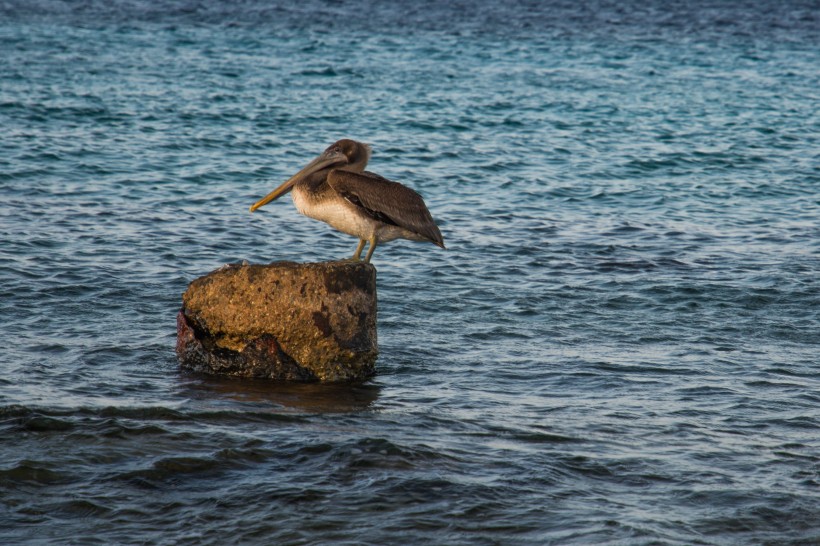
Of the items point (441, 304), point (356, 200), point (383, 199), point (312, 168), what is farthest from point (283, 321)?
point (441, 304)

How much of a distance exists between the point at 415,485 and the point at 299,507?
81cm

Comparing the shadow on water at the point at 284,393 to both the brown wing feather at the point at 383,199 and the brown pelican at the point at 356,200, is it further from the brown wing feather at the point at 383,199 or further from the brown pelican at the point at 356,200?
the brown wing feather at the point at 383,199

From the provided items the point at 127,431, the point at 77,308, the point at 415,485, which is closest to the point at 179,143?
the point at 77,308

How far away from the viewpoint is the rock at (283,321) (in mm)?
9336

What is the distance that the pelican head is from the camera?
33.6 feet

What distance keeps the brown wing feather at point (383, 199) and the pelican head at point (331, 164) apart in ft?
0.66

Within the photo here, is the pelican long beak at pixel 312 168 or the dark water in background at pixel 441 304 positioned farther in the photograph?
the pelican long beak at pixel 312 168

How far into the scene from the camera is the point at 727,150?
21.8 meters

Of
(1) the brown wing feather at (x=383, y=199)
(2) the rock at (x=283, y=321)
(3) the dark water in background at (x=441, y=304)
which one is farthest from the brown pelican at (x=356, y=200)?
(3) the dark water in background at (x=441, y=304)

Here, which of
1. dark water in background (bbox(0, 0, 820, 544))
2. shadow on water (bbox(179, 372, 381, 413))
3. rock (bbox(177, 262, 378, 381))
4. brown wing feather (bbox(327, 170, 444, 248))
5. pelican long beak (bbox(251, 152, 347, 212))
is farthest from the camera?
pelican long beak (bbox(251, 152, 347, 212))

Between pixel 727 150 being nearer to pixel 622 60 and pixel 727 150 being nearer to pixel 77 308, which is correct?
pixel 622 60

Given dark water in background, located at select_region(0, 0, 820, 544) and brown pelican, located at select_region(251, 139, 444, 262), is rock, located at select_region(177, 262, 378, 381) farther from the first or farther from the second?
brown pelican, located at select_region(251, 139, 444, 262)

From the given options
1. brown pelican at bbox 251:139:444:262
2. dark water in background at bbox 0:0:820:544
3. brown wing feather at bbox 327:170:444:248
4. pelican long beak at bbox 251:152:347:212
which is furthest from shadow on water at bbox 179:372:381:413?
pelican long beak at bbox 251:152:347:212

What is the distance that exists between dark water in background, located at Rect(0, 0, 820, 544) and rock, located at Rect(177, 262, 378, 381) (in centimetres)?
27
